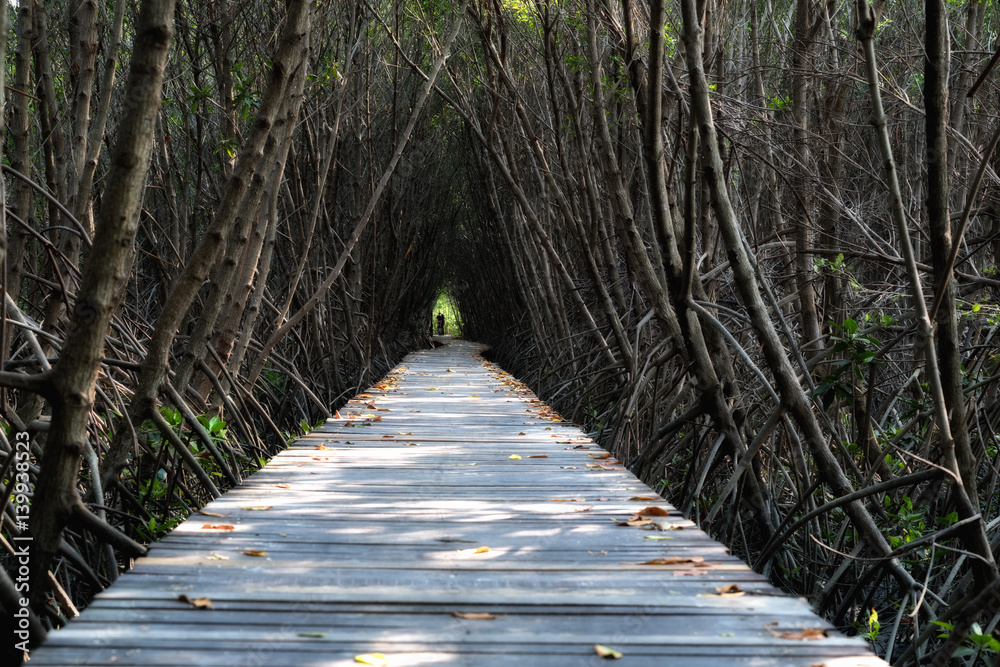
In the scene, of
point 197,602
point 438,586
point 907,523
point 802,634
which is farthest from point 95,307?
point 907,523

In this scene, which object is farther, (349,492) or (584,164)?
(584,164)

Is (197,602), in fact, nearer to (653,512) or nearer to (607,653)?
(607,653)

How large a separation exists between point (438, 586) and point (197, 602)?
51cm

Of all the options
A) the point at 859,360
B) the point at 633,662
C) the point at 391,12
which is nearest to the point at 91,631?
the point at 633,662

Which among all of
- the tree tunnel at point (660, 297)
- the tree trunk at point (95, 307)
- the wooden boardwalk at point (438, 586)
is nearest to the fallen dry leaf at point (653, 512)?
the wooden boardwalk at point (438, 586)

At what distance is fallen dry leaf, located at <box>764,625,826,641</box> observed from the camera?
5.02 feet

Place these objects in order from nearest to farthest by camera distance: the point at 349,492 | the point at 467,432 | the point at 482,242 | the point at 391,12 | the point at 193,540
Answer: the point at 193,540
the point at 349,492
the point at 467,432
the point at 391,12
the point at 482,242

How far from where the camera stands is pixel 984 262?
5.74 m

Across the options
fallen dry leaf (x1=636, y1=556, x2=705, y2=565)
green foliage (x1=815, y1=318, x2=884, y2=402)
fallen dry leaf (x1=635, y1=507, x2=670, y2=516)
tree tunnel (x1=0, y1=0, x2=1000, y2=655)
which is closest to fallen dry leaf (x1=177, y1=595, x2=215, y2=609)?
tree tunnel (x1=0, y1=0, x2=1000, y2=655)

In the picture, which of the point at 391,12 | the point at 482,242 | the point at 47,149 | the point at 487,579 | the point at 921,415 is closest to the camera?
the point at 487,579

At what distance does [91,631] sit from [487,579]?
82 centimetres

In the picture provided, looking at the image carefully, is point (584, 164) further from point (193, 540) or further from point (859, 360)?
point (193, 540)

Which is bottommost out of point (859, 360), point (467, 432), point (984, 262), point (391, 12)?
point (467, 432)

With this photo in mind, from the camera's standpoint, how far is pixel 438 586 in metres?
1.80
